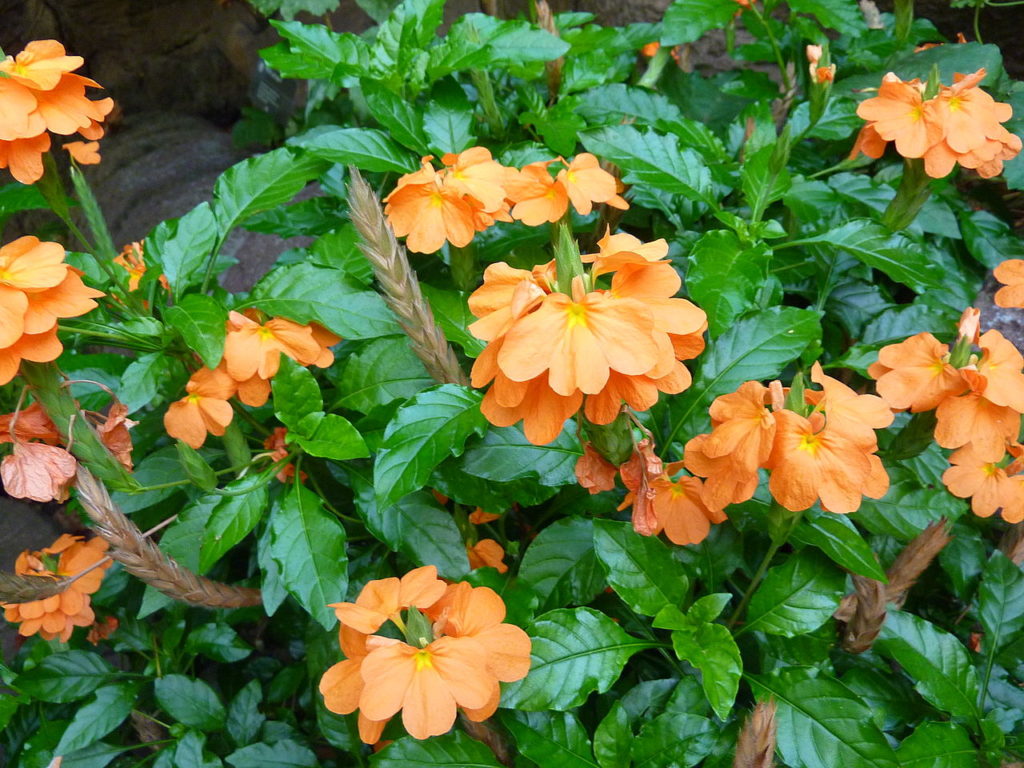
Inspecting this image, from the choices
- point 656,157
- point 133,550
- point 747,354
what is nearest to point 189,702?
point 133,550

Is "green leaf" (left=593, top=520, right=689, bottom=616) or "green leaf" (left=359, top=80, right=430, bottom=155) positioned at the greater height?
"green leaf" (left=359, top=80, right=430, bottom=155)

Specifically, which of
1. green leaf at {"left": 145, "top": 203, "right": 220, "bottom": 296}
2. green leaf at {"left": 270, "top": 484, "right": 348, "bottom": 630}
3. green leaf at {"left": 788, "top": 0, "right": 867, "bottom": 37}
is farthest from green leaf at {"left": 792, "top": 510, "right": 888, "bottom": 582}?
green leaf at {"left": 788, "top": 0, "right": 867, "bottom": 37}

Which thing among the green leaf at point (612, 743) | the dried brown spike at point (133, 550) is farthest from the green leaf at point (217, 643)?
the green leaf at point (612, 743)

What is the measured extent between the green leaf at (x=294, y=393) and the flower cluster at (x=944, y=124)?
2.83ft

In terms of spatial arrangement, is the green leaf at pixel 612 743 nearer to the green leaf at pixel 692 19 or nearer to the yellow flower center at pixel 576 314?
the yellow flower center at pixel 576 314

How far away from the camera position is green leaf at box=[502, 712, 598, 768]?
0.91 meters

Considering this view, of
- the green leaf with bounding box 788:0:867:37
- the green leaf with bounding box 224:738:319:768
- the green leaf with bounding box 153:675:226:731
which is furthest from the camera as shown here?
the green leaf with bounding box 788:0:867:37

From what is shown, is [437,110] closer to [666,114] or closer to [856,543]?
[666,114]

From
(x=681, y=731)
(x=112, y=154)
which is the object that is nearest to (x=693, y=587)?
(x=681, y=731)

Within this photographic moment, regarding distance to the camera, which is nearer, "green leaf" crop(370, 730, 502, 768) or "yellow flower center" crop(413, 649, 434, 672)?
Result: "yellow flower center" crop(413, 649, 434, 672)

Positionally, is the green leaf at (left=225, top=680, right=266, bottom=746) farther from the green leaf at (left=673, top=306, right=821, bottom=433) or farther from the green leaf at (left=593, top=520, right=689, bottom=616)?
Result: the green leaf at (left=673, top=306, right=821, bottom=433)

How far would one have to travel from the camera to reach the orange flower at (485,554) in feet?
3.74

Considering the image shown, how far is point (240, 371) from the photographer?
3.43 ft

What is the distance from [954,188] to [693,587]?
102 cm
